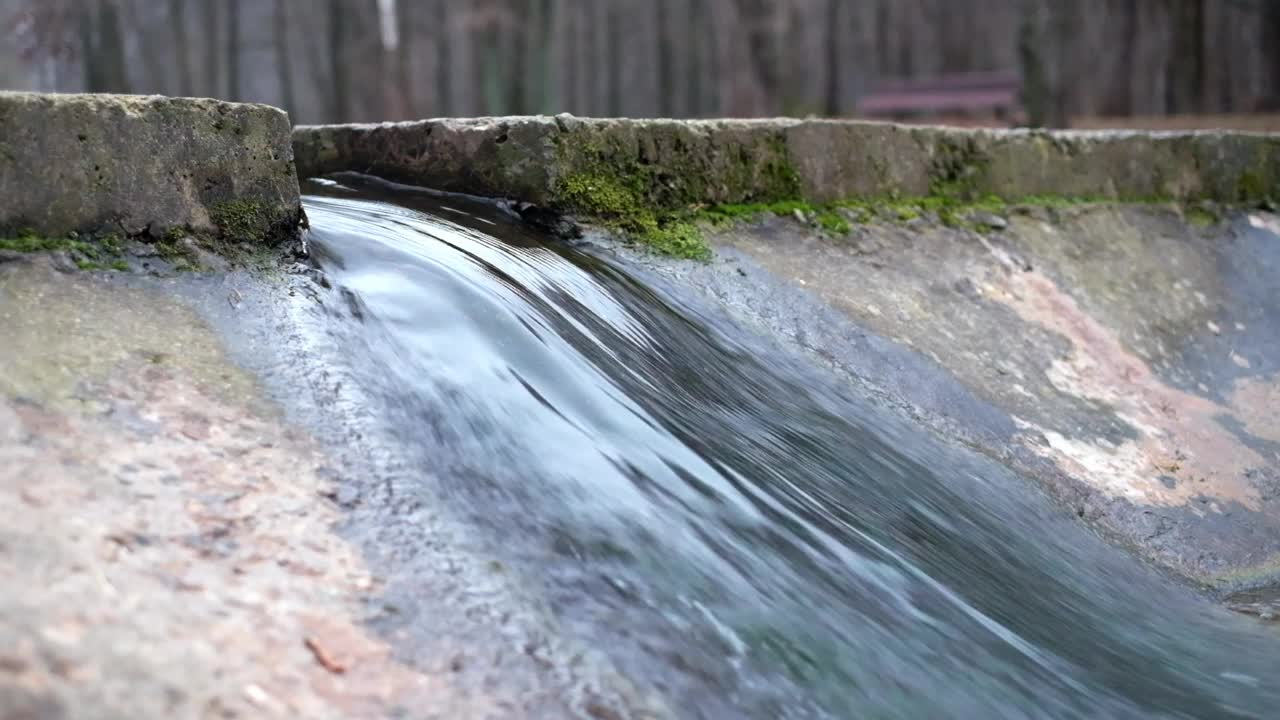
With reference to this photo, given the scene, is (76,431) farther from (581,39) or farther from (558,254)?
(581,39)

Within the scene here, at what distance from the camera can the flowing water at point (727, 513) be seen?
1.92 metres

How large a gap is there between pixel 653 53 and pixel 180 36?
3520mm

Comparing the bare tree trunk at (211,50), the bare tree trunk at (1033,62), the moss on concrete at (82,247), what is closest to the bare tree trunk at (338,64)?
the bare tree trunk at (211,50)

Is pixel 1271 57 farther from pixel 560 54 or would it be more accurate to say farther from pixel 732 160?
pixel 732 160

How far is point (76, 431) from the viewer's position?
1896 mm

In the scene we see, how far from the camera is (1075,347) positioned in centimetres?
403

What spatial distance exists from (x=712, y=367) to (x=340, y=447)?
1203 millimetres

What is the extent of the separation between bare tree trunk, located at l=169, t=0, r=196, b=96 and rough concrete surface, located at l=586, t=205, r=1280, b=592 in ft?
20.2

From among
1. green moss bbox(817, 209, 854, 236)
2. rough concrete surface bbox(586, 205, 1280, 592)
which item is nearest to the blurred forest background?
rough concrete surface bbox(586, 205, 1280, 592)

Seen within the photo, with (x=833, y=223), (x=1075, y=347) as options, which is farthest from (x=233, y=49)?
(x=1075, y=347)

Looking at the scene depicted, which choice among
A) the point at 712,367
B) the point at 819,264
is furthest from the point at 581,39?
the point at 712,367

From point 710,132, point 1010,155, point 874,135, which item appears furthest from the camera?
point 1010,155

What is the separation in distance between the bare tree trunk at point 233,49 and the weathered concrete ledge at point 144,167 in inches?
242

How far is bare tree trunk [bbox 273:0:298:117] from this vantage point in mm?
8445
